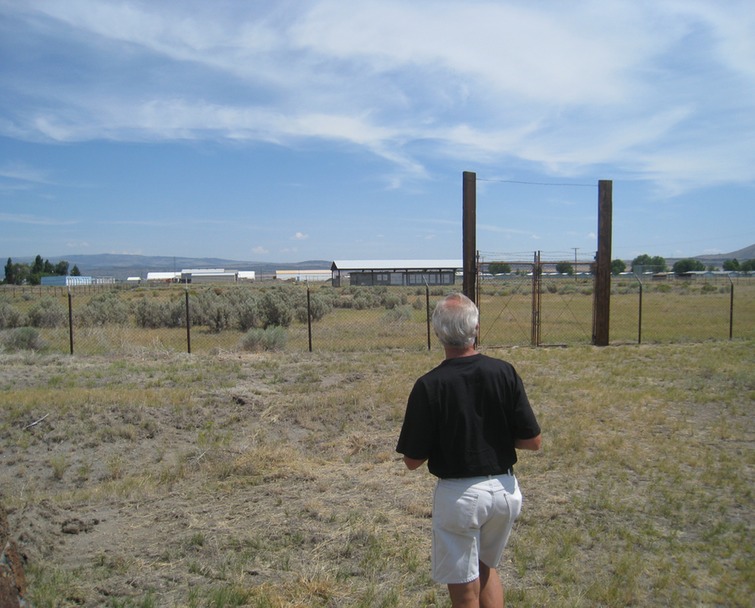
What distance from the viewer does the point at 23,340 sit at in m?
17.7

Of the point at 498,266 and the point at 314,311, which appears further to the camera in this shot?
the point at 314,311

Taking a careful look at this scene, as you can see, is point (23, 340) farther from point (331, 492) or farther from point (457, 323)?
point (457, 323)

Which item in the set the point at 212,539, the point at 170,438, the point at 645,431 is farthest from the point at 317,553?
the point at 645,431

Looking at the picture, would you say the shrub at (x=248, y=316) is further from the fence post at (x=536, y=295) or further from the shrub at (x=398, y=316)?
the fence post at (x=536, y=295)

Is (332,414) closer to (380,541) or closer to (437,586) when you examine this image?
(380,541)

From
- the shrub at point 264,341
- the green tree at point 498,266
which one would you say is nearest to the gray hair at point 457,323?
the green tree at point 498,266

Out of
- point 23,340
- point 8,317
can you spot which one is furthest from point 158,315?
point 23,340

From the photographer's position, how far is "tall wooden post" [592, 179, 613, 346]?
17.0 meters

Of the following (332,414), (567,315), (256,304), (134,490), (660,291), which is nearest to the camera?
(134,490)

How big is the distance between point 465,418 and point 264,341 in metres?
15.1

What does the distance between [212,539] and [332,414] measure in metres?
4.57

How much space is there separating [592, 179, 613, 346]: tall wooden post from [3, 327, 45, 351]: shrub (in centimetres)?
1551

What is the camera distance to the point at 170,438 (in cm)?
863

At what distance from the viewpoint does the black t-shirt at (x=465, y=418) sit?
3.13 m
